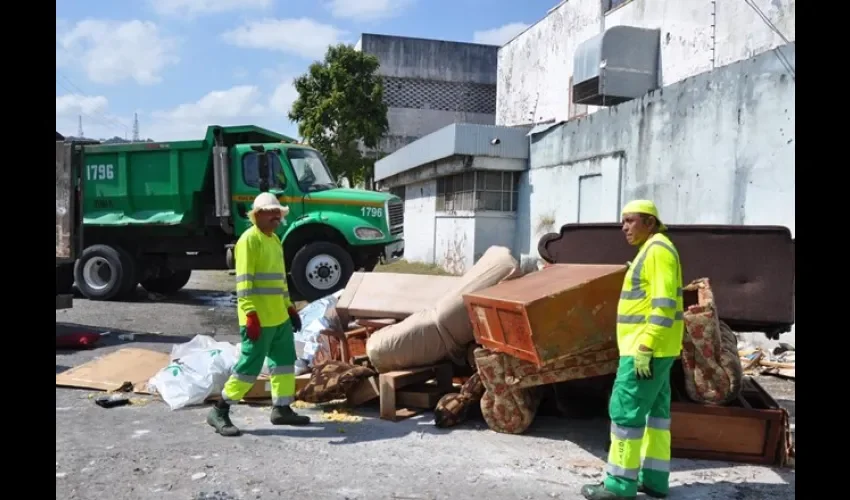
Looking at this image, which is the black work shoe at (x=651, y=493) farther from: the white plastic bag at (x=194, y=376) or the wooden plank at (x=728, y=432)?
the white plastic bag at (x=194, y=376)

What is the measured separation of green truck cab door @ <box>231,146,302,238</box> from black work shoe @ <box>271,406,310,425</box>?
579 centimetres

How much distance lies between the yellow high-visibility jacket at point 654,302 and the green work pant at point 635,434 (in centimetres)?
10

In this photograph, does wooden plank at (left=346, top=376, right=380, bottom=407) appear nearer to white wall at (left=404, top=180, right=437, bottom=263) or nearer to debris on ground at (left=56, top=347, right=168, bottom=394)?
debris on ground at (left=56, top=347, right=168, bottom=394)

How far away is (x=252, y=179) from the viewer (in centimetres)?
1068

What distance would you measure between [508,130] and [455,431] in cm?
1117

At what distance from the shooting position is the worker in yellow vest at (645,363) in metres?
3.65

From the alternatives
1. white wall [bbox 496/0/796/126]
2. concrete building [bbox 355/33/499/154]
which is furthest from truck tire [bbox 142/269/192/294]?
concrete building [bbox 355/33/499/154]

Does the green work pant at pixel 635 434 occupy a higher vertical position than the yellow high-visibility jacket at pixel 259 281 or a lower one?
lower

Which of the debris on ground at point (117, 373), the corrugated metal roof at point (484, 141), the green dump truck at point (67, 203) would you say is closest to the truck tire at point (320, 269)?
the green dump truck at point (67, 203)

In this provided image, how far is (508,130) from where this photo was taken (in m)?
15.3

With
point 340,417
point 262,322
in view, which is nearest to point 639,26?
→ point 340,417
